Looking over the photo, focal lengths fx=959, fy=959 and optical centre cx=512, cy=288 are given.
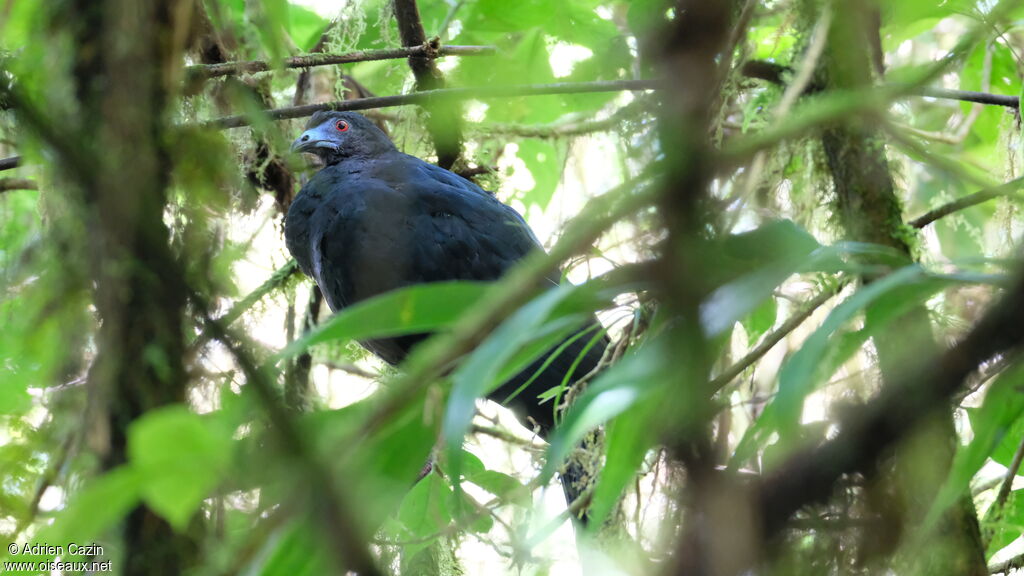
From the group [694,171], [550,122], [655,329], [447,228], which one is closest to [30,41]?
[655,329]

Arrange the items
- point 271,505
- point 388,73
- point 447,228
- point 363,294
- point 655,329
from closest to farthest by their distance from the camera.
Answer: point 271,505, point 655,329, point 363,294, point 447,228, point 388,73

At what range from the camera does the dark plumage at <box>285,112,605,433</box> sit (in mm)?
2594

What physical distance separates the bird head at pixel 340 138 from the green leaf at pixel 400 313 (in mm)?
2387

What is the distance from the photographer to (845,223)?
1.97m

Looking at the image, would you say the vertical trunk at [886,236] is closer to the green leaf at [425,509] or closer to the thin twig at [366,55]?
the thin twig at [366,55]

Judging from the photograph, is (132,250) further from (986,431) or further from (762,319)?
(762,319)

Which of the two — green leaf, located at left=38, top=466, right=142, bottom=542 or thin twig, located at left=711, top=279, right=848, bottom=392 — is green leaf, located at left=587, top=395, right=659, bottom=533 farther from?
green leaf, located at left=38, top=466, right=142, bottom=542

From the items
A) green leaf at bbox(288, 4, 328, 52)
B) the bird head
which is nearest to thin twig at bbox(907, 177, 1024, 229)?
the bird head

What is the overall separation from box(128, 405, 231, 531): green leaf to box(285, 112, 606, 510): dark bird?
6.42 feet

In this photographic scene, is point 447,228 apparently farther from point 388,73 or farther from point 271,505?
point 271,505

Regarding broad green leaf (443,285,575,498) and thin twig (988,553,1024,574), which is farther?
thin twig (988,553,1024,574)

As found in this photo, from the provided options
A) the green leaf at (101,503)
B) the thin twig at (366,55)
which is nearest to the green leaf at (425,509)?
the thin twig at (366,55)

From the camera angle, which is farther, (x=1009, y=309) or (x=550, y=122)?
(x=550, y=122)

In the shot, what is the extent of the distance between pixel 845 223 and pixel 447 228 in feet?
3.77
